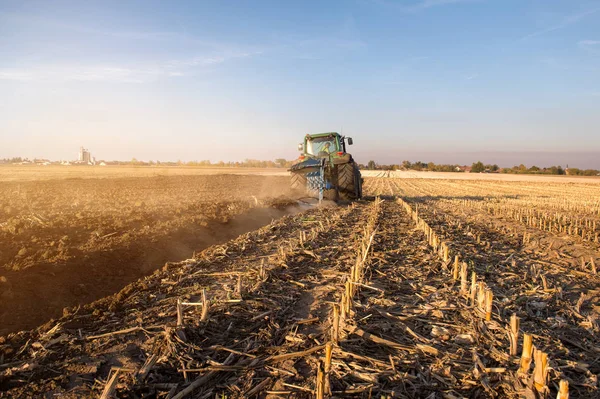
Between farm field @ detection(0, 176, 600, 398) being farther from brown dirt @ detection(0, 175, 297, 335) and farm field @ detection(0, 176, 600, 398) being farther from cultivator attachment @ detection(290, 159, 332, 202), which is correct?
cultivator attachment @ detection(290, 159, 332, 202)

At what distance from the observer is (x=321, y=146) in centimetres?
1609

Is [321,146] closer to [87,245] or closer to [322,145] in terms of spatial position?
[322,145]

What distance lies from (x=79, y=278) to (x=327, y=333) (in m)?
4.36

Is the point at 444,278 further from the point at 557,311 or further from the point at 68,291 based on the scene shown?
the point at 68,291

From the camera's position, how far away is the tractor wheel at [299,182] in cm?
1492

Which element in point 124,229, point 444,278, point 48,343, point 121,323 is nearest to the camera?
point 48,343

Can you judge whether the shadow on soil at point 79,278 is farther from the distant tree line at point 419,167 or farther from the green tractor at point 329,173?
the distant tree line at point 419,167

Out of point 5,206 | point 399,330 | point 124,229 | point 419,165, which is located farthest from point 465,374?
point 419,165

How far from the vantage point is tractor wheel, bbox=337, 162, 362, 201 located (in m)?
14.2

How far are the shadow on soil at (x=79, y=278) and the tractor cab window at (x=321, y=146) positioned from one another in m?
8.32

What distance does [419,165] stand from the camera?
9025cm

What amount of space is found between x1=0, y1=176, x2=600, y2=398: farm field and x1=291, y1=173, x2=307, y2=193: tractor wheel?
28.5 ft

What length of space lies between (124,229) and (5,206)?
17.3 feet

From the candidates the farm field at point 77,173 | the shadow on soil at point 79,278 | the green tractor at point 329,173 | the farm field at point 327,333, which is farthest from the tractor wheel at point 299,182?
the farm field at point 77,173
